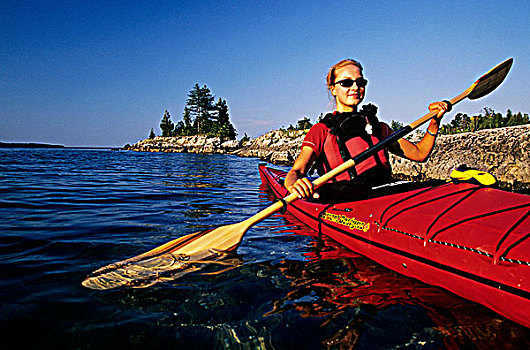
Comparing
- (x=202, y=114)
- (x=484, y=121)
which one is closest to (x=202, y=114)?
(x=202, y=114)

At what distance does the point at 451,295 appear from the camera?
88.7 inches

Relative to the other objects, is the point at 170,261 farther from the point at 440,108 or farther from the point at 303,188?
the point at 440,108

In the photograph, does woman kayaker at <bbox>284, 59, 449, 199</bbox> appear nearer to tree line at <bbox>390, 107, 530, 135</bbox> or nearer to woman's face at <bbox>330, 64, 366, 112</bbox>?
woman's face at <bbox>330, 64, 366, 112</bbox>

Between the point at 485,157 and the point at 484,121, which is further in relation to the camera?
the point at 484,121

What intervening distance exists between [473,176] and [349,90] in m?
1.49

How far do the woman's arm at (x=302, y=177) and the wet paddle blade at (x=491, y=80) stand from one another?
2085mm

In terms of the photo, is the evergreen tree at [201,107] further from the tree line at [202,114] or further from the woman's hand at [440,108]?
the woman's hand at [440,108]

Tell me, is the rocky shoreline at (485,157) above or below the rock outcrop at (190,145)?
below

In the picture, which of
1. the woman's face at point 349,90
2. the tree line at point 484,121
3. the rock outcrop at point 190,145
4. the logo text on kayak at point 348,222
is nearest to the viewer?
the logo text on kayak at point 348,222

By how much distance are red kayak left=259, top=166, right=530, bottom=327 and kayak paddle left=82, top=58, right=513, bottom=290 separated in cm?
55

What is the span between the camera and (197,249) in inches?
125

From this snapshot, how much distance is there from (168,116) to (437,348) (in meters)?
80.2

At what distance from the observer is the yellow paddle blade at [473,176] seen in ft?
9.35

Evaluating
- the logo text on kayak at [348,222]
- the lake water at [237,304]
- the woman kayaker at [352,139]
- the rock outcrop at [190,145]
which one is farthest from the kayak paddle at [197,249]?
the rock outcrop at [190,145]
